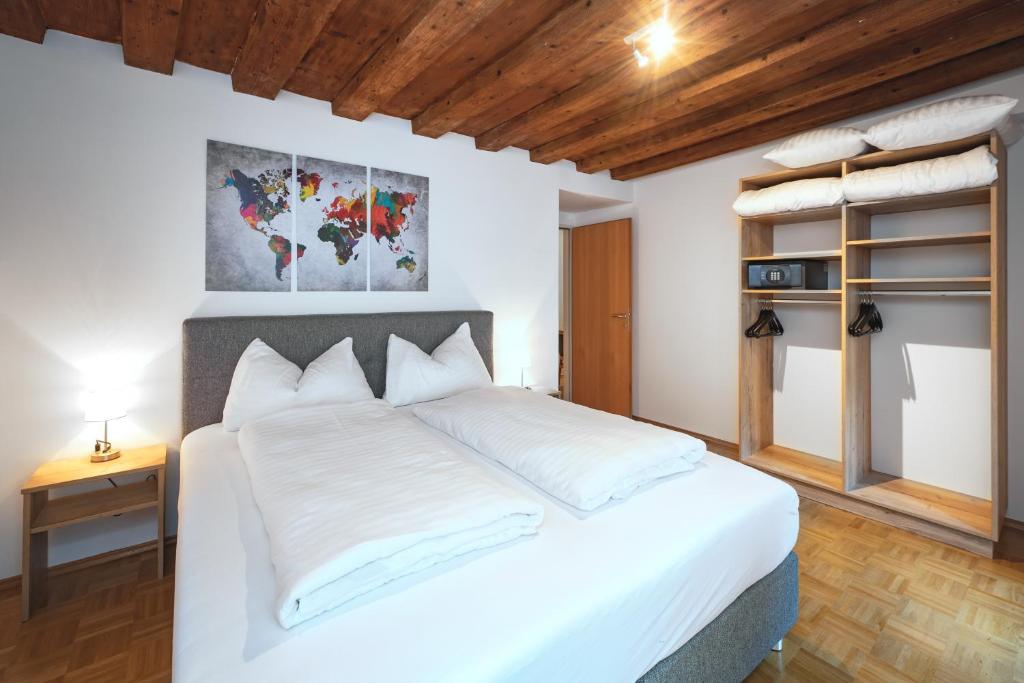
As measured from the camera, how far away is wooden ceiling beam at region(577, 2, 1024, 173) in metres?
2.01

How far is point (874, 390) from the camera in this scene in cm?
310

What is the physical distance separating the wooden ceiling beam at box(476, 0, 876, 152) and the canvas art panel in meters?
0.70

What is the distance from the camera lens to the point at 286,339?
8.70ft

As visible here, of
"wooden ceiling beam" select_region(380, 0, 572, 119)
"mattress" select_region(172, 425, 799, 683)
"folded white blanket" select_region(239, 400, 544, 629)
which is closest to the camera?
"mattress" select_region(172, 425, 799, 683)

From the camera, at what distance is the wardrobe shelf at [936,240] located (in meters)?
2.41

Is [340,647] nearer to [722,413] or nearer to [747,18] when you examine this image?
[747,18]

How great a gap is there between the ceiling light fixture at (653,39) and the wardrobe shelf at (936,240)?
63.5 inches

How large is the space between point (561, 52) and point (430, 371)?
1.81m

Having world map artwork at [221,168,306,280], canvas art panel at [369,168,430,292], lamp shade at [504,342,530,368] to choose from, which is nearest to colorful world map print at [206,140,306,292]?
world map artwork at [221,168,306,280]

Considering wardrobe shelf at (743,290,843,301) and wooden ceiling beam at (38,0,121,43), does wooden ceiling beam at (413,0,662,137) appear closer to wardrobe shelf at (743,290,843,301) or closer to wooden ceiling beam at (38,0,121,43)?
wooden ceiling beam at (38,0,121,43)

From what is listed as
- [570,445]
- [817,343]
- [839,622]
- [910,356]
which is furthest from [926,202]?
[570,445]

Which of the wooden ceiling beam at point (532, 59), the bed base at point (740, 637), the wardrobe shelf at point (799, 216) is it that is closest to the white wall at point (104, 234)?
the wooden ceiling beam at point (532, 59)

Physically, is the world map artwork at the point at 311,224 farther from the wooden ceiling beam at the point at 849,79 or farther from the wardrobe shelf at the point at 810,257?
the wardrobe shelf at the point at 810,257

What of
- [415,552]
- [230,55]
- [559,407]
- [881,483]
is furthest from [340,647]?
[881,483]
